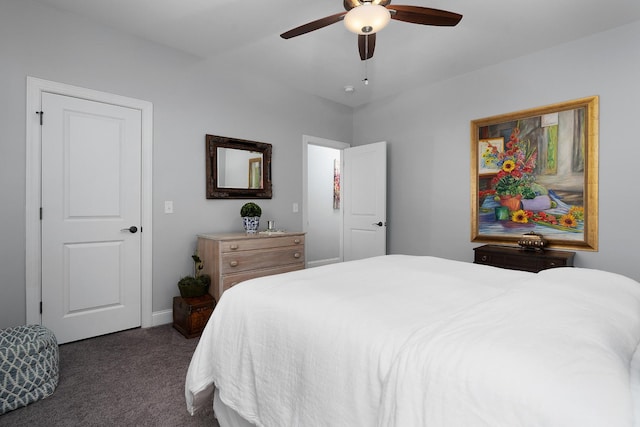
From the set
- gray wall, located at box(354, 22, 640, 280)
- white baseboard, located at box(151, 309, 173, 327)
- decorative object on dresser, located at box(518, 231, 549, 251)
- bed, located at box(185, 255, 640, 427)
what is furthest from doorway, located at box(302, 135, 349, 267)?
bed, located at box(185, 255, 640, 427)

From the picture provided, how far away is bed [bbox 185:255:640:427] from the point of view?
2.36ft

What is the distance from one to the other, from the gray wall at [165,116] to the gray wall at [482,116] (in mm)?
1166

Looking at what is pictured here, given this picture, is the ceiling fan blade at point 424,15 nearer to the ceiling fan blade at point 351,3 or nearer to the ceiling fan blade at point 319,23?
the ceiling fan blade at point 351,3

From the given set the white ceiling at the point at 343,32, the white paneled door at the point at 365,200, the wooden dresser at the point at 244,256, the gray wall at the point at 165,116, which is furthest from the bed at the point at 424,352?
the white paneled door at the point at 365,200

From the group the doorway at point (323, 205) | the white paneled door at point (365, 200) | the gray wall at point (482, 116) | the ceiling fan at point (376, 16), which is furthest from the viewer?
the doorway at point (323, 205)

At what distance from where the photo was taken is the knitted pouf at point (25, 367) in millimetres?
1832

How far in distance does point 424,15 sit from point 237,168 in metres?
2.45

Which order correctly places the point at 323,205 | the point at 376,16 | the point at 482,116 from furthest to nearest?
the point at 323,205 < the point at 482,116 < the point at 376,16

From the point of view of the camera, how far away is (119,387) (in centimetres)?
205

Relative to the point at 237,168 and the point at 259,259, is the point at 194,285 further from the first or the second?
the point at 237,168

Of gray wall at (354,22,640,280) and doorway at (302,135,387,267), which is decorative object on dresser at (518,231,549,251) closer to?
gray wall at (354,22,640,280)

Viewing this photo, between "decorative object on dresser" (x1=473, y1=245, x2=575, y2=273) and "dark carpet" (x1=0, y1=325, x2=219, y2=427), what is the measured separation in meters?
2.76

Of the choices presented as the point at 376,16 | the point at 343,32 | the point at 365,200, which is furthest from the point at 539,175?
the point at 376,16

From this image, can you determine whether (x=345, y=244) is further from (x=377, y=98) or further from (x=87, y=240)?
(x=87, y=240)
